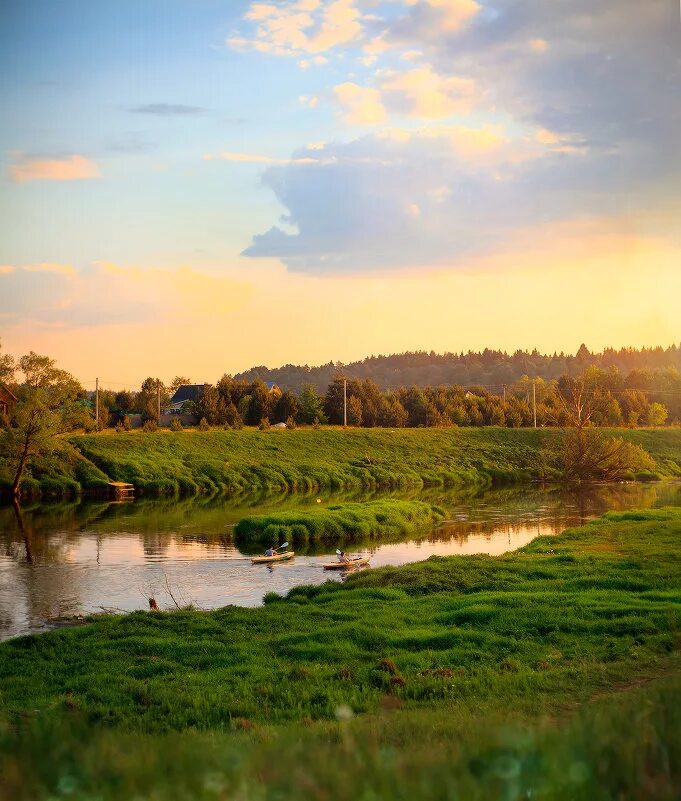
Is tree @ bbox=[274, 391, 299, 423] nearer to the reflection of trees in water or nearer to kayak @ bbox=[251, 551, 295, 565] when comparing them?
the reflection of trees in water

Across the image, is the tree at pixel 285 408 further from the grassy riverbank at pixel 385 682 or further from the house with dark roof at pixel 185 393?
the grassy riverbank at pixel 385 682

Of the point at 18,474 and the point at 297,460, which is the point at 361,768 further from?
the point at 297,460

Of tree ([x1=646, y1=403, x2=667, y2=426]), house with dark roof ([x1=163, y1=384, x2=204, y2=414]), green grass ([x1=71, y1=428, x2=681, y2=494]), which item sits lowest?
green grass ([x1=71, y1=428, x2=681, y2=494])

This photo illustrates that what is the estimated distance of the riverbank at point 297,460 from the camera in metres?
56.9

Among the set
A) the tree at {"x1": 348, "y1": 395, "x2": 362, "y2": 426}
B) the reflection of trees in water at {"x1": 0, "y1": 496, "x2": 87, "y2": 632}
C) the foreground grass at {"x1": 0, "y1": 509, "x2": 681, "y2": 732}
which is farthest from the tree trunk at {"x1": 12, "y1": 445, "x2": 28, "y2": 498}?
the tree at {"x1": 348, "y1": 395, "x2": 362, "y2": 426}

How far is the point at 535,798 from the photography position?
328cm

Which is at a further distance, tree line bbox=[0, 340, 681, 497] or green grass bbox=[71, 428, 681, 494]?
green grass bbox=[71, 428, 681, 494]

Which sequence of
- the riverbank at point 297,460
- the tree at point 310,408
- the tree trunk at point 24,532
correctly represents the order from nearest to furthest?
1. the tree trunk at point 24,532
2. the riverbank at point 297,460
3. the tree at point 310,408

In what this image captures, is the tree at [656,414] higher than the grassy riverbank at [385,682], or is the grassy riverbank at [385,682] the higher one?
the tree at [656,414]

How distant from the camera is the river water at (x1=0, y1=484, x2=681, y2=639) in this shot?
21.7 m

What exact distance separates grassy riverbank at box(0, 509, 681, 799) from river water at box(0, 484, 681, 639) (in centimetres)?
379

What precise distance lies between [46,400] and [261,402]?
46889 millimetres

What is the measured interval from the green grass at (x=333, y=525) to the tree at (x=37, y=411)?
19.4m

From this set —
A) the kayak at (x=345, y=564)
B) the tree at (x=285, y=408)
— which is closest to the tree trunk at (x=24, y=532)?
the kayak at (x=345, y=564)
